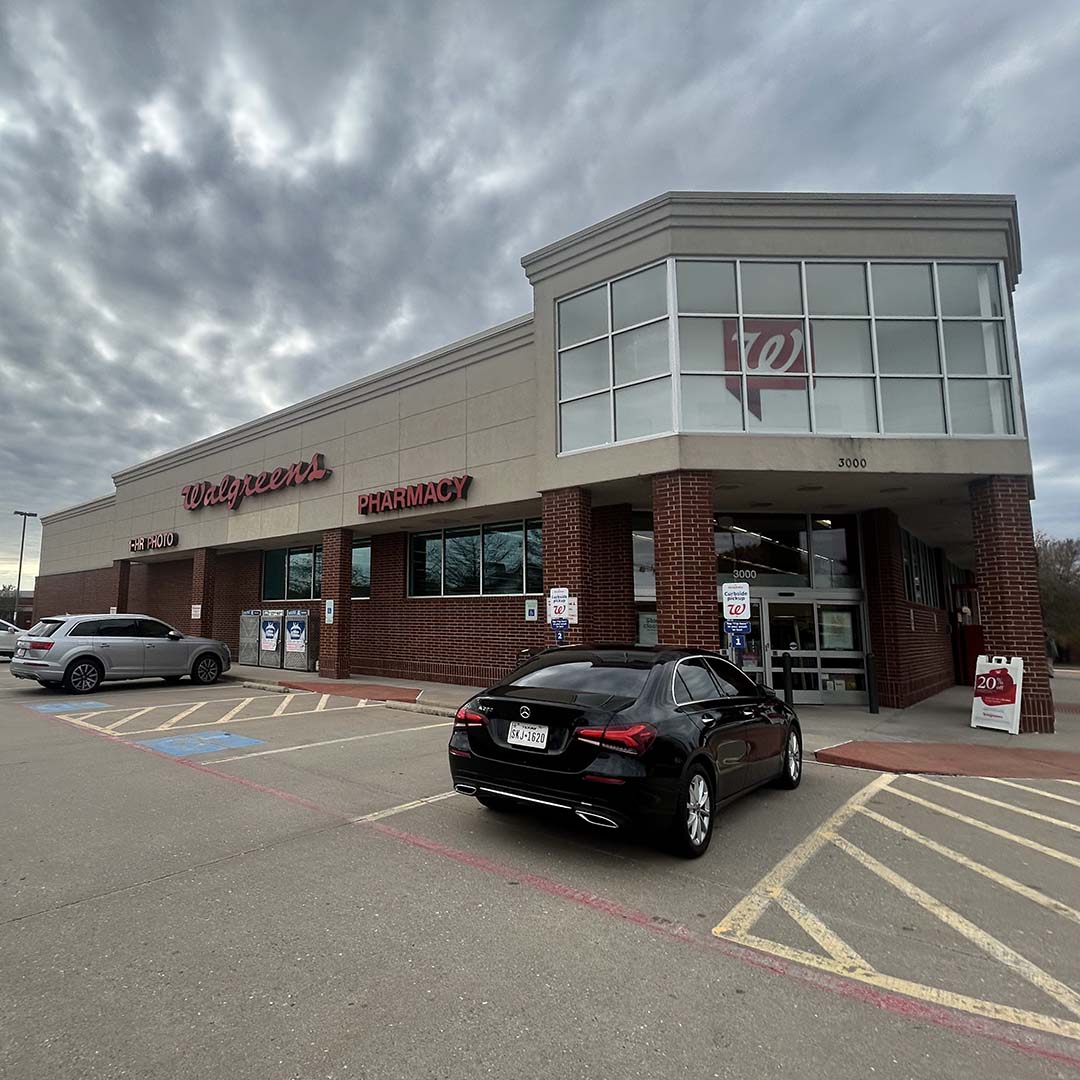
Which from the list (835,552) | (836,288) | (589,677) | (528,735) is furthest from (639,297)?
(528,735)

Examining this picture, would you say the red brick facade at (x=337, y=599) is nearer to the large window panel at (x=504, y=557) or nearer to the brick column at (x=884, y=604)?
the large window panel at (x=504, y=557)

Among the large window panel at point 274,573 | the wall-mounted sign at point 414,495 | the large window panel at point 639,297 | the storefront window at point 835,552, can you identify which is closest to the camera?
the large window panel at point 639,297

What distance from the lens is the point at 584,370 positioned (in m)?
13.1

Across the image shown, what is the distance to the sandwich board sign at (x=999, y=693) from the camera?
10.9 m

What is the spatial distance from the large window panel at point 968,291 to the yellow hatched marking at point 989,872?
9699 mm

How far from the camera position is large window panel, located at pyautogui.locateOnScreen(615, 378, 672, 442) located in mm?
11797

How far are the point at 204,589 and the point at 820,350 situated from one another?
1932cm

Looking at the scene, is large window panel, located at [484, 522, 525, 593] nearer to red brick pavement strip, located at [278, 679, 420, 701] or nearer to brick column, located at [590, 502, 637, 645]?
brick column, located at [590, 502, 637, 645]

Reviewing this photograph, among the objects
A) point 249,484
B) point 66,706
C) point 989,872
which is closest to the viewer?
point 989,872

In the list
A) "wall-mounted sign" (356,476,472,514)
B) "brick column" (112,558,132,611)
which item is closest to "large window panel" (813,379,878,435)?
"wall-mounted sign" (356,476,472,514)

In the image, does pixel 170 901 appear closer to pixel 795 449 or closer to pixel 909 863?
pixel 909 863

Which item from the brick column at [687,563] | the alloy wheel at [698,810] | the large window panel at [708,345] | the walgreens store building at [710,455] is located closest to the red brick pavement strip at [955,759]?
the walgreens store building at [710,455]

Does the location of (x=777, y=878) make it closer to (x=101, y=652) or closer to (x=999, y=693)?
(x=999, y=693)

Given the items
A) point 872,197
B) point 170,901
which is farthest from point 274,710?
point 872,197
